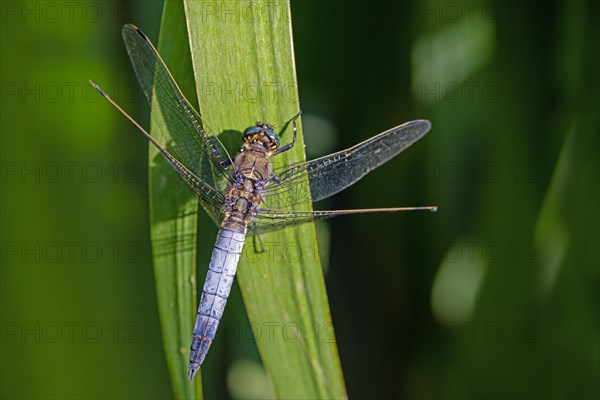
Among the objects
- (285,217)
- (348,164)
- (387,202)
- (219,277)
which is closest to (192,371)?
(219,277)

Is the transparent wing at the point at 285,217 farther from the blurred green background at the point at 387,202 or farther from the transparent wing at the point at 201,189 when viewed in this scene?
the blurred green background at the point at 387,202

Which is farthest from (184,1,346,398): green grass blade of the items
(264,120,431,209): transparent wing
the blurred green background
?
the blurred green background

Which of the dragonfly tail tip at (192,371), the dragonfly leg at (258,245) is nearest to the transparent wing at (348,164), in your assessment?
the dragonfly leg at (258,245)

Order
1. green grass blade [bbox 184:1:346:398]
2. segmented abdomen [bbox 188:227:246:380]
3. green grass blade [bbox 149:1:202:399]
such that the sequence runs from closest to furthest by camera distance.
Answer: green grass blade [bbox 184:1:346:398] → green grass blade [bbox 149:1:202:399] → segmented abdomen [bbox 188:227:246:380]

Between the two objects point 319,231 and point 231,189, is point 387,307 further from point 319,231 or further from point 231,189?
point 231,189

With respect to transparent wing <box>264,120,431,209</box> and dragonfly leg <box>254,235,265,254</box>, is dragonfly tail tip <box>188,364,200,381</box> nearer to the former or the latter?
dragonfly leg <box>254,235,265,254</box>

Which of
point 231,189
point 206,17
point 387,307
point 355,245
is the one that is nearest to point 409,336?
point 387,307

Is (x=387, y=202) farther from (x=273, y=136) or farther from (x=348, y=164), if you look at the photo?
(x=273, y=136)
